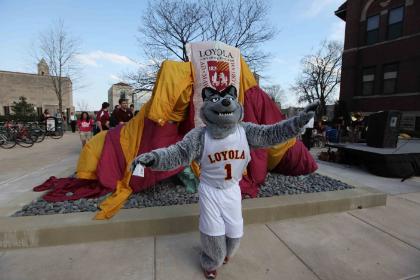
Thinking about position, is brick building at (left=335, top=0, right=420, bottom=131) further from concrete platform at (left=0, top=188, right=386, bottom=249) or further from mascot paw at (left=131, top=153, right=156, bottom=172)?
mascot paw at (left=131, top=153, right=156, bottom=172)

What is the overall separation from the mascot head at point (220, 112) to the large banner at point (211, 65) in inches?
69.2

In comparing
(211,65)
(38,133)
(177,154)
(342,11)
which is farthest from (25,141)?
(342,11)

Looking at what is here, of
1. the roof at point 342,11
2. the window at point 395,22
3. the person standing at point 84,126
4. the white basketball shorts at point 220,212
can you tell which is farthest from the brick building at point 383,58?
the white basketball shorts at point 220,212

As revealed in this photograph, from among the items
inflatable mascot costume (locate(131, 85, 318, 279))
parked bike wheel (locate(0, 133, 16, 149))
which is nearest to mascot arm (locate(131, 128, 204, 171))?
inflatable mascot costume (locate(131, 85, 318, 279))

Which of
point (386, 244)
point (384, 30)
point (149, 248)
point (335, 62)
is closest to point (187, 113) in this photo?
point (149, 248)

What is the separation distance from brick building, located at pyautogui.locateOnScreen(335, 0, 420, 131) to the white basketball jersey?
1729cm

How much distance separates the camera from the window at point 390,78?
16.5 metres

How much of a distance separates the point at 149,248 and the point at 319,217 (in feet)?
7.79

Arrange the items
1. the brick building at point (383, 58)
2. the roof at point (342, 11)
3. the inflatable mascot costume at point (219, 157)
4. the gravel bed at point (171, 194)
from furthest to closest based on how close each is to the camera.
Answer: the roof at point (342, 11)
the brick building at point (383, 58)
the gravel bed at point (171, 194)
the inflatable mascot costume at point (219, 157)

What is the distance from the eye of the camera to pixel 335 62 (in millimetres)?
39531

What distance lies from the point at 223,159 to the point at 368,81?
1922 centimetres

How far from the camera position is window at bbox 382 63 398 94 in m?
16.5

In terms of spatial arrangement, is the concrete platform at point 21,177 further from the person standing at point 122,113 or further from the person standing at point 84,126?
the person standing at point 122,113

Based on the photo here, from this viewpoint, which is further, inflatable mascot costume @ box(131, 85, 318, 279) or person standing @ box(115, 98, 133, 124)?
person standing @ box(115, 98, 133, 124)
